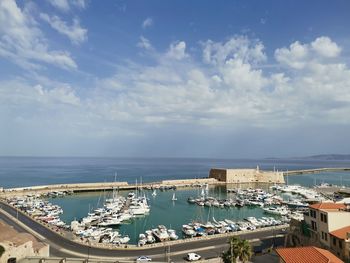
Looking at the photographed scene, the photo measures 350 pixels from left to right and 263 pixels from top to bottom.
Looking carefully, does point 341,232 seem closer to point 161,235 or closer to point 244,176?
point 161,235

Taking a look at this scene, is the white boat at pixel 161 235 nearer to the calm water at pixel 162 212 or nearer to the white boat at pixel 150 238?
Answer: the white boat at pixel 150 238

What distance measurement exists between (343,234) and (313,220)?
14.9ft

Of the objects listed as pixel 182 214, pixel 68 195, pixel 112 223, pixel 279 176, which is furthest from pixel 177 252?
pixel 279 176

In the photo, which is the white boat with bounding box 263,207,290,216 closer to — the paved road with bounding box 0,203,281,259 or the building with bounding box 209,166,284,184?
the paved road with bounding box 0,203,281,259

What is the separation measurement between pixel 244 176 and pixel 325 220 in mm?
99044

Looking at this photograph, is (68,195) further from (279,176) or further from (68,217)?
(279,176)

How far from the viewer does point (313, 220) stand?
35094mm

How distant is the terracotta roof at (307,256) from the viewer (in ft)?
81.6

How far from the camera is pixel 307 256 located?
25.8 metres

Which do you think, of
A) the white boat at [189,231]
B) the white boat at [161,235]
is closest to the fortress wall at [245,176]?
the white boat at [189,231]

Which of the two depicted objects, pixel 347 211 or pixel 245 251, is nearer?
pixel 245 251

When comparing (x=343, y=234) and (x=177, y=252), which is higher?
(x=343, y=234)

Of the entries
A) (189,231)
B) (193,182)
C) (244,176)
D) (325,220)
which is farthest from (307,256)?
(244,176)

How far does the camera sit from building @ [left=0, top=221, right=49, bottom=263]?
27.7 meters
